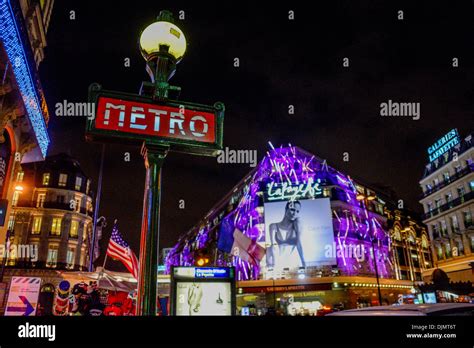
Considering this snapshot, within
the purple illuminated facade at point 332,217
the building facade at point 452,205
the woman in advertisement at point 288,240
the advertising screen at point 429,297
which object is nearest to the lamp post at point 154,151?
the advertising screen at point 429,297

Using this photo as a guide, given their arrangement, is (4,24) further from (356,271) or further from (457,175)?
(457,175)

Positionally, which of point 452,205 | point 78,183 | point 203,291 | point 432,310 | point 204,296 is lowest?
point 432,310

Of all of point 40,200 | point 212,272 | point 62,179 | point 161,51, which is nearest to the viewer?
point 161,51

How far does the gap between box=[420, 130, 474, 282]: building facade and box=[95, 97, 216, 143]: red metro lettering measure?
44407mm

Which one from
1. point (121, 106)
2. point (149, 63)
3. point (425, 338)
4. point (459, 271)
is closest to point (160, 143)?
point (121, 106)

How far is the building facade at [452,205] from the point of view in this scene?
42.0m

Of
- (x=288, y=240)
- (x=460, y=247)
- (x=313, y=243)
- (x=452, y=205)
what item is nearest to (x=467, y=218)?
(x=452, y=205)

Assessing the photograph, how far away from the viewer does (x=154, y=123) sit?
502 cm

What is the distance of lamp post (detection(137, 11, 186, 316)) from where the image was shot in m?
4.16

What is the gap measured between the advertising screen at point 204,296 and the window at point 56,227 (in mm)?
47727

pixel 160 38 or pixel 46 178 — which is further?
pixel 46 178

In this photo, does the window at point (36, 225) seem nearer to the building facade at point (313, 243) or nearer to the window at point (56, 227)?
the window at point (56, 227)

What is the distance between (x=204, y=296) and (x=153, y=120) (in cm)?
506

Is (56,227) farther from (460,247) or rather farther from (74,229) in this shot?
(460,247)
